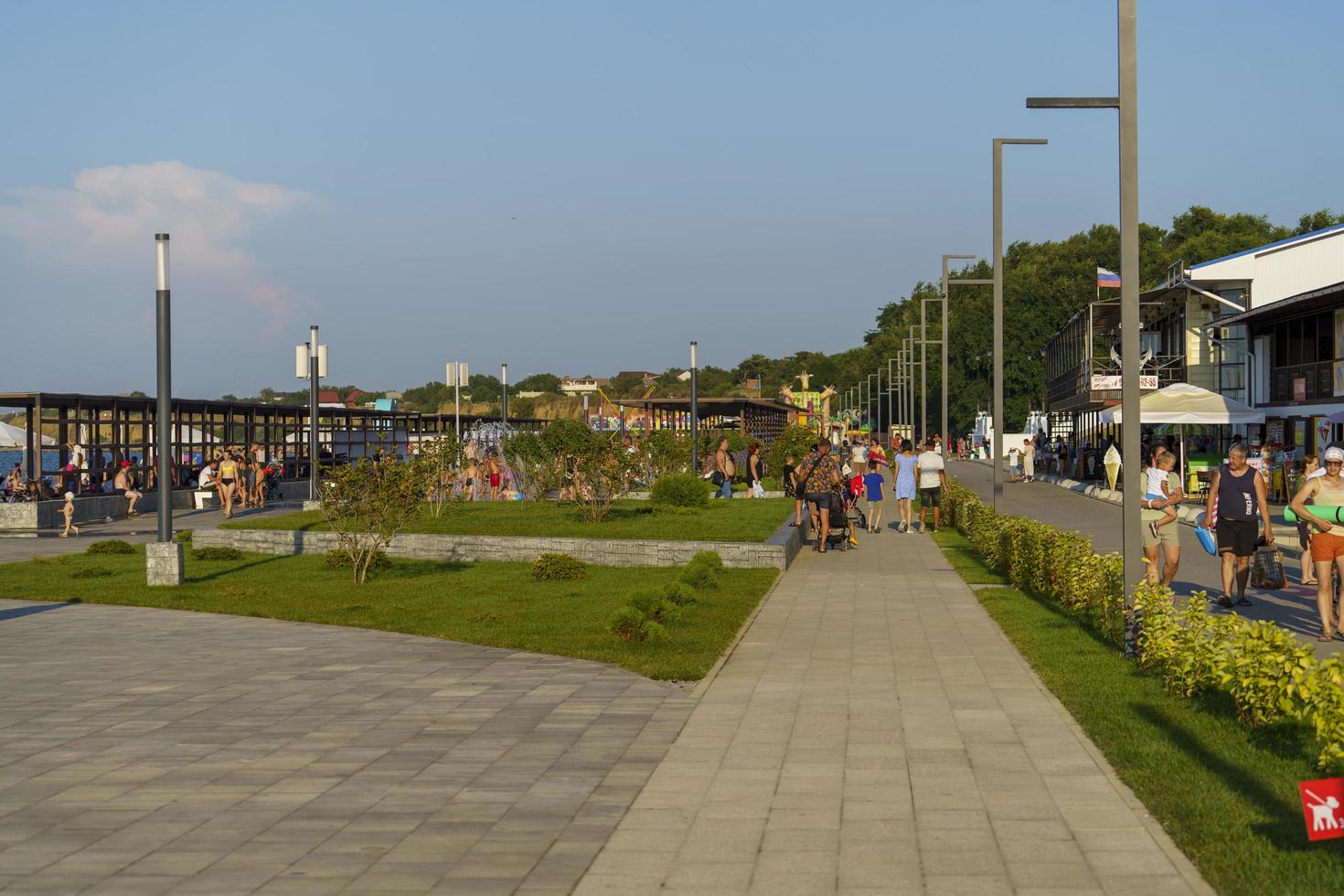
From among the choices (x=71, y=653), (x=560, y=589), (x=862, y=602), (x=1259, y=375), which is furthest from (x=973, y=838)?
(x=1259, y=375)

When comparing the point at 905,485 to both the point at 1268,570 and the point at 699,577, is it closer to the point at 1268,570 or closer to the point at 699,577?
the point at 1268,570

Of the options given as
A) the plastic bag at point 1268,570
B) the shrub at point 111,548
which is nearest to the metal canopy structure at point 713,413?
the shrub at point 111,548

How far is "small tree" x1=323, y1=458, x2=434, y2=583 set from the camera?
18.3 meters

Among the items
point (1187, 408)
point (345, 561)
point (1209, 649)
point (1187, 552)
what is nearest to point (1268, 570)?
point (1187, 552)

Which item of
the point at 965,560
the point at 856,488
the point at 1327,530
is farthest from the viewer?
the point at 856,488

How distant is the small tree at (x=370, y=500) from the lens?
18.3 meters

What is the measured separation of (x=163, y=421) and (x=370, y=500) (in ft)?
8.91

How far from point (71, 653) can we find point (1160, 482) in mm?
10827

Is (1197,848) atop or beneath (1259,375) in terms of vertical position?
beneath

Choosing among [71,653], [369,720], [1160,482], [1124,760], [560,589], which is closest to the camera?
[1124,760]

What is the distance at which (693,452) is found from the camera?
38031mm

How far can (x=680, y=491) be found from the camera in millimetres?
28672

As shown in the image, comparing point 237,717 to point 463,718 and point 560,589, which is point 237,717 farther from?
point 560,589

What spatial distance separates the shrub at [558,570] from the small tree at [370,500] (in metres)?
1.92
